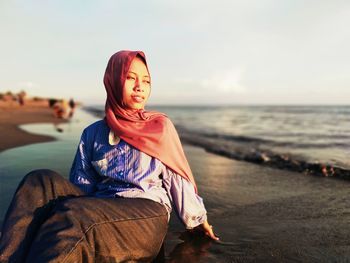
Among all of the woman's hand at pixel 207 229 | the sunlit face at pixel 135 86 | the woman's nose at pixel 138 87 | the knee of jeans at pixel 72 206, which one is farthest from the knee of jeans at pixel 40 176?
the woman's hand at pixel 207 229

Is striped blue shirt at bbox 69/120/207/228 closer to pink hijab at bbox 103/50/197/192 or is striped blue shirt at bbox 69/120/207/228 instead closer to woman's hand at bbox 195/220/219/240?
pink hijab at bbox 103/50/197/192

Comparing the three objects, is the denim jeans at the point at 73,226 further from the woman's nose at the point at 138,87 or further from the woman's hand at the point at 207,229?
the woman's nose at the point at 138,87

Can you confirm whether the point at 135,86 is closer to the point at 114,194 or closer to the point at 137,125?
the point at 137,125

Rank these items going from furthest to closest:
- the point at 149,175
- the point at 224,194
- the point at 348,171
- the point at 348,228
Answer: the point at 348,171
the point at 224,194
the point at 348,228
the point at 149,175

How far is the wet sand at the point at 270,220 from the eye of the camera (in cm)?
296

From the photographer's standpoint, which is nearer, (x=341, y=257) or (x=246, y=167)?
(x=341, y=257)

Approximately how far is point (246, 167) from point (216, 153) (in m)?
2.30

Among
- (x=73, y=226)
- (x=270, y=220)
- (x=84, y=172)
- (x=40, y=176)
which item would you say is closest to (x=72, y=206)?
(x=73, y=226)

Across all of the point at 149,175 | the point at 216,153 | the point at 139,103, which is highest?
the point at 139,103

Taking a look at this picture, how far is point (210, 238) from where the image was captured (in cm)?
324

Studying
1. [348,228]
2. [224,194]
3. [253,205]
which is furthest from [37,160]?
[348,228]

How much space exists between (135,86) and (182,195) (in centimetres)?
91

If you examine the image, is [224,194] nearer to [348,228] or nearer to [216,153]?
[348,228]

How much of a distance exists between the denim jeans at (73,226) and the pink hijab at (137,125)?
37 cm
